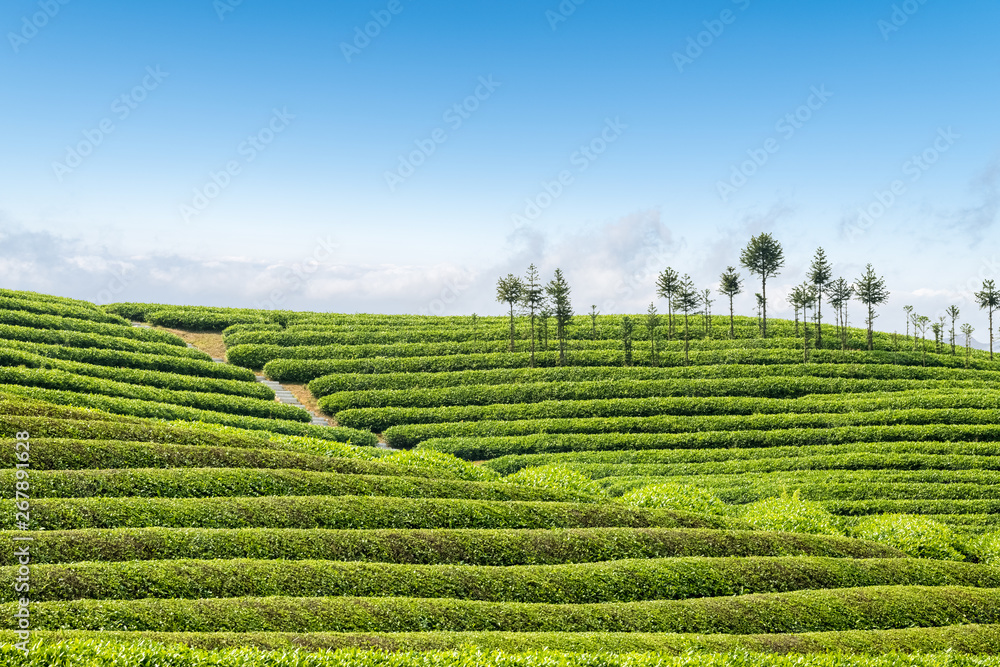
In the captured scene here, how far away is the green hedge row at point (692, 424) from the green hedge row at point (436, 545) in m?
24.6

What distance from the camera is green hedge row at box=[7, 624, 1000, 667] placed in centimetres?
1335

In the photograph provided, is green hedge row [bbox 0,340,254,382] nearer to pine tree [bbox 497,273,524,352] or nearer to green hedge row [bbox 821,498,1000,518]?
pine tree [bbox 497,273,524,352]

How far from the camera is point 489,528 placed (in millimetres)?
24984

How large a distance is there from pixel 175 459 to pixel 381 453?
484 inches

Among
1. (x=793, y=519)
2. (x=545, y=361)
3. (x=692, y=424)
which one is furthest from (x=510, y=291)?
(x=793, y=519)

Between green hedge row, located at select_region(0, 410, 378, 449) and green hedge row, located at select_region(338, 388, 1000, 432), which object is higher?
green hedge row, located at select_region(0, 410, 378, 449)

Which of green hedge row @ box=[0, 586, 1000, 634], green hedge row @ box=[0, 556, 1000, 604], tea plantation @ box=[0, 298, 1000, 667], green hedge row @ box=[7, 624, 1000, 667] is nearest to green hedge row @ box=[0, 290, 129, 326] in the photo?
tea plantation @ box=[0, 298, 1000, 667]

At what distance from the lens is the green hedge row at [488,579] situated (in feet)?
58.1

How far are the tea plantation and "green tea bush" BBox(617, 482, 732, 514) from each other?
14cm

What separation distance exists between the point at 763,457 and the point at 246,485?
115 ft

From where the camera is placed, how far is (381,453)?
36906 millimetres

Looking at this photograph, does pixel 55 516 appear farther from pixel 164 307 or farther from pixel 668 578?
pixel 164 307

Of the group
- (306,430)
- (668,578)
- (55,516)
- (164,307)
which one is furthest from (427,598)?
(164,307)

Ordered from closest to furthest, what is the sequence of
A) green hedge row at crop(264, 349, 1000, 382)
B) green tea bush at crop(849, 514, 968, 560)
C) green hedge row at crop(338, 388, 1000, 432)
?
green tea bush at crop(849, 514, 968, 560) < green hedge row at crop(338, 388, 1000, 432) < green hedge row at crop(264, 349, 1000, 382)
